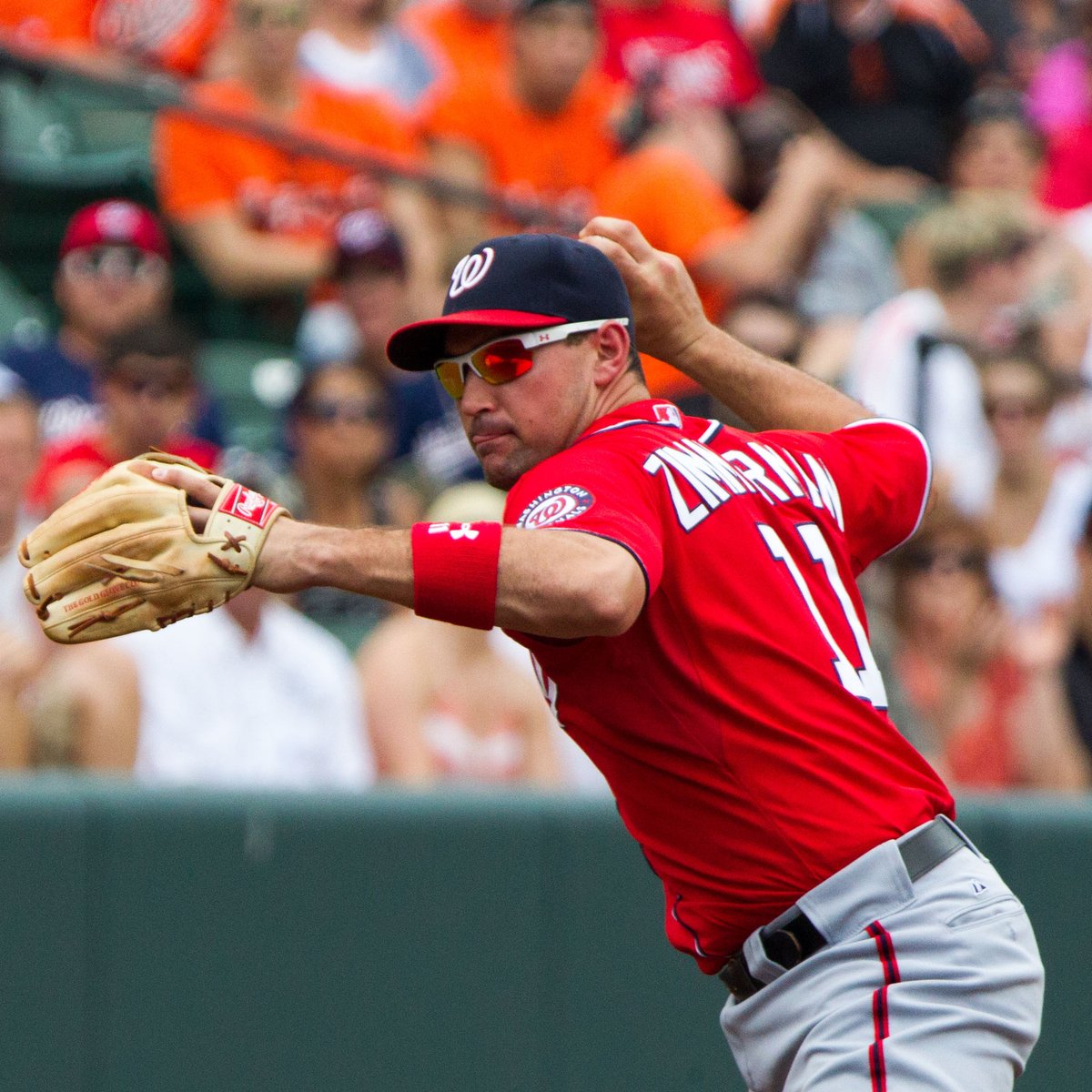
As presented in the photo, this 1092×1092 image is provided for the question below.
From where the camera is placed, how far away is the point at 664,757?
3.23 meters

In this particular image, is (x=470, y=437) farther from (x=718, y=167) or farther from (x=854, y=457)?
(x=718, y=167)

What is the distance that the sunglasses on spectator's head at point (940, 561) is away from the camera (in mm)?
6527

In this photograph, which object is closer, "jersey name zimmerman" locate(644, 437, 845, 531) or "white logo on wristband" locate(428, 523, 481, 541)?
"white logo on wristband" locate(428, 523, 481, 541)

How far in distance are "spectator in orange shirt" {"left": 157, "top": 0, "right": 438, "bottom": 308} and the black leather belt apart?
494cm

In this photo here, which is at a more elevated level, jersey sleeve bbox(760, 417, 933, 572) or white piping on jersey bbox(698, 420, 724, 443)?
white piping on jersey bbox(698, 420, 724, 443)

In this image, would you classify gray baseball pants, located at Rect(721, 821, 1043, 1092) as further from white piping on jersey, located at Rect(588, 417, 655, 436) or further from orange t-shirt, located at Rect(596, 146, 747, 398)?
orange t-shirt, located at Rect(596, 146, 747, 398)

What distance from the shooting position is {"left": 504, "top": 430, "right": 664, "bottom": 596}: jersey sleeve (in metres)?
2.89

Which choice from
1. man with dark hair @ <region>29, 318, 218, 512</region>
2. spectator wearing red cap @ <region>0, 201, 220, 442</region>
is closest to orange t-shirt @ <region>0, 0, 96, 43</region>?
spectator wearing red cap @ <region>0, 201, 220, 442</region>

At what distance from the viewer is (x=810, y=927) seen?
3244 millimetres

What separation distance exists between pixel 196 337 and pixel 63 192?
79 centimetres

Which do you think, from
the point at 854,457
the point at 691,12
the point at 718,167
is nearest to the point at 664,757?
the point at 854,457

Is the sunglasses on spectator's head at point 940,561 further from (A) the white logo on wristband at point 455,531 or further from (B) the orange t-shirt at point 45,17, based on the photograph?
(B) the orange t-shirt at point 45,17

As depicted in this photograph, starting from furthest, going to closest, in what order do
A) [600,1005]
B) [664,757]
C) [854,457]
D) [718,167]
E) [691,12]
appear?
[691,12] < [718,167] < [600,1005] < [854,457] < [664,757]

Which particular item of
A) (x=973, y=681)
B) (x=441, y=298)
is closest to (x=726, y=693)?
(x=973, y=681)
